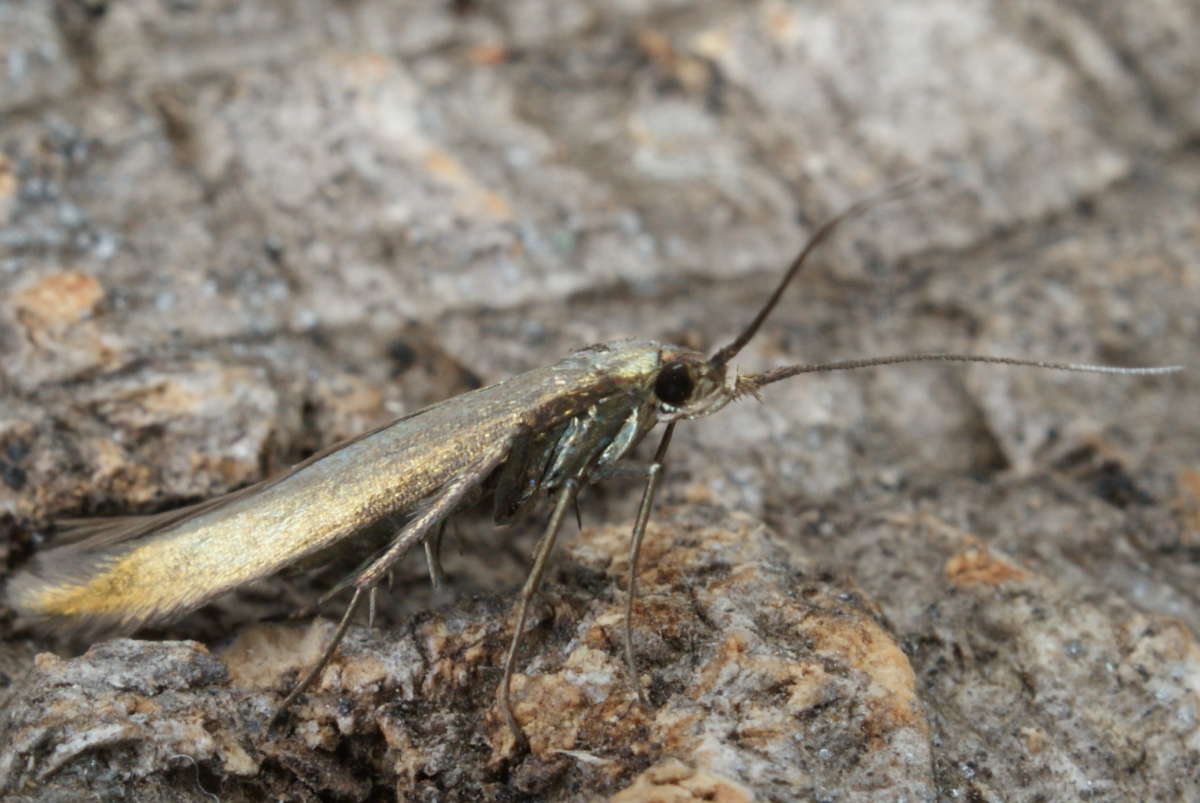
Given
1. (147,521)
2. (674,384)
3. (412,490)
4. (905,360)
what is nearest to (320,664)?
(412,490)

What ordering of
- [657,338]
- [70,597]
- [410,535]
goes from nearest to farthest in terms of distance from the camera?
[410,535], [70,597], [657,338]

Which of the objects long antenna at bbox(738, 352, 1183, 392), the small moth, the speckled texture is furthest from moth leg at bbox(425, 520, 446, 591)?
long antenna at bbox(738, 352, 1183, 392)

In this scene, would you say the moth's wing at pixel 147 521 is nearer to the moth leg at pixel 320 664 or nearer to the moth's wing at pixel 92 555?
the moth's wing at pixel 92 555

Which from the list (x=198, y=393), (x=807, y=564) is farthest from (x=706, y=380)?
(x=198, y=393)

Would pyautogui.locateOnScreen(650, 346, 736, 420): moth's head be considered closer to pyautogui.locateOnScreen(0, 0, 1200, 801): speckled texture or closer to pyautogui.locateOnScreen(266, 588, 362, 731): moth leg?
pyautogui.locateOnScreen(0, 0, 1200, 801): speckled texture

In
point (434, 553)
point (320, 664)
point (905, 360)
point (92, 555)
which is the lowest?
point (320, 664)

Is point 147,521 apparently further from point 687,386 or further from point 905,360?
point 905,360
